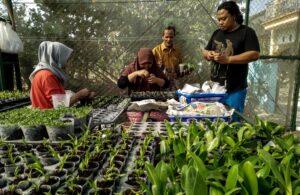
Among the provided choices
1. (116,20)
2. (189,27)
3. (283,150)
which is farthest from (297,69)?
(283,150)

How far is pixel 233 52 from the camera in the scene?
3.15 metres

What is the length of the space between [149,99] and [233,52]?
47.0 inches

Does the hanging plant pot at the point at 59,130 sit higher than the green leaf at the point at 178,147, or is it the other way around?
the green leaf at the point at 178,147

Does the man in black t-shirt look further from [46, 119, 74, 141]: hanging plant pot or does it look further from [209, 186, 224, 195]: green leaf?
[209, 186, 224, 195]: green leaf

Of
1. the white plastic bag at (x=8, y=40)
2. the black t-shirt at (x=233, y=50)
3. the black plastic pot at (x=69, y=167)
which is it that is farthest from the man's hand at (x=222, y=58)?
the white plastic bag at (x=8, y=40)

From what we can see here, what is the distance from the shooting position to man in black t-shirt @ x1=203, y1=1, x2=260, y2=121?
9.95ft

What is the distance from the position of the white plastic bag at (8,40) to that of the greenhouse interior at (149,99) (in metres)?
0.02

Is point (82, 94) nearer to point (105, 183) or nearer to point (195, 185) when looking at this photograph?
point (105, 183)

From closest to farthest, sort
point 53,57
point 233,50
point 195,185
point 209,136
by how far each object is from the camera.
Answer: point 195,185
point 209,136
point 53,57
point 233,50

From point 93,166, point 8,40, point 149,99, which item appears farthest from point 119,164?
point 8,40

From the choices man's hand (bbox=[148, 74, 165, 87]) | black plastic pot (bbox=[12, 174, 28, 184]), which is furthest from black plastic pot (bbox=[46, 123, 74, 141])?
man's hand (bbox=[148, 74, 165, 87])

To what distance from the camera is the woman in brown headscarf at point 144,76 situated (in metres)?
3.41

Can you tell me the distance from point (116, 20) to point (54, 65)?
258cm

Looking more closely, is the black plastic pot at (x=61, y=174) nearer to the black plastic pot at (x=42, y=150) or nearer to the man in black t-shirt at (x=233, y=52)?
the black plastic pot at (x=42, y=150)
